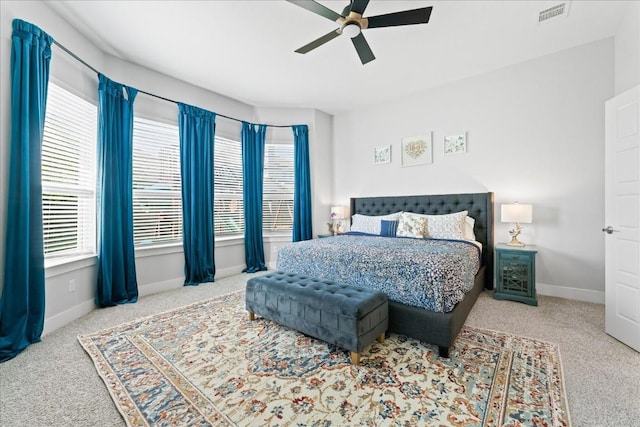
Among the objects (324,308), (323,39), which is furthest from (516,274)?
(323,39)

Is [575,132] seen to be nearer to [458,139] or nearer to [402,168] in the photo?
[458,139]

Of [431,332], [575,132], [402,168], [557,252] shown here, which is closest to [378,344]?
[431,332]

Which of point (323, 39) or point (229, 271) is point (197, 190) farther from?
point (323, 39)

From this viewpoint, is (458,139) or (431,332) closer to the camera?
Result: (431,332)

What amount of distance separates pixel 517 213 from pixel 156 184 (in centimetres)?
485

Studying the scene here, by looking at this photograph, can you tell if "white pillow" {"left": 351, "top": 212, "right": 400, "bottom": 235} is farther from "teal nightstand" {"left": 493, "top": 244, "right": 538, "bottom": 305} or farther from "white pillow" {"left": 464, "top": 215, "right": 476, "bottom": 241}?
"teal nightstand" {"left": 493, "top": 244, "right": 538, "bottom": 305}

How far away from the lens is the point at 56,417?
1477mm

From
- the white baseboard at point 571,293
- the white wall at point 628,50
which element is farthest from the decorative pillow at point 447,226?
the white wall at point 628,50

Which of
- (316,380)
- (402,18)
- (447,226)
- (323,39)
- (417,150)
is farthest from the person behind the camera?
(417,150)

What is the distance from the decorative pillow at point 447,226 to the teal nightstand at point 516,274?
0.48m

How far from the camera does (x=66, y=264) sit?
8.85 feet

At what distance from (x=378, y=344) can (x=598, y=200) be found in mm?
3182

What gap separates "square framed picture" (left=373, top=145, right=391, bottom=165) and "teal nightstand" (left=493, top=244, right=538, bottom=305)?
7.46 feet

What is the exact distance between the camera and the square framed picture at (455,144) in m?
3.98
